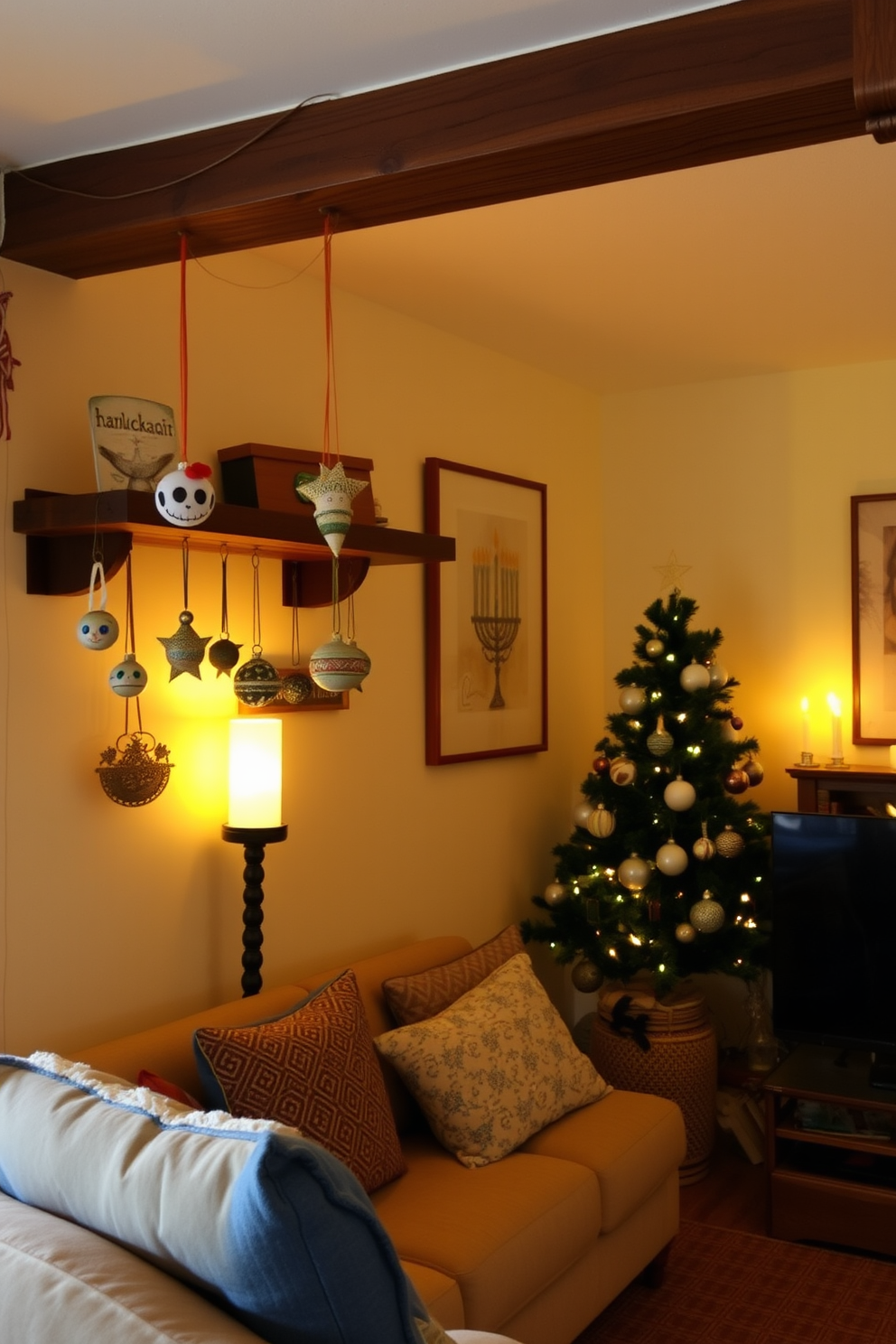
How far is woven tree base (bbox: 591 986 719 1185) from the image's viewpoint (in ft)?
13.1

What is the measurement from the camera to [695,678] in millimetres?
4023

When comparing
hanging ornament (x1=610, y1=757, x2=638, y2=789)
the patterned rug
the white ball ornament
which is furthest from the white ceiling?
the patterned rug

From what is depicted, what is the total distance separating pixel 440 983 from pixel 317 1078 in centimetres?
74

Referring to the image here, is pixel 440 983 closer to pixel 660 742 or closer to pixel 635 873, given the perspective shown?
pixel 635 873

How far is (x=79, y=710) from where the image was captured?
8.94 ft

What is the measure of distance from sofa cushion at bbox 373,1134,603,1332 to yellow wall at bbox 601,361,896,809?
2094mm

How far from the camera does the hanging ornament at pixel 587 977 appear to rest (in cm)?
415

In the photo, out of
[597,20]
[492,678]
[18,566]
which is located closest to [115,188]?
[18,566]

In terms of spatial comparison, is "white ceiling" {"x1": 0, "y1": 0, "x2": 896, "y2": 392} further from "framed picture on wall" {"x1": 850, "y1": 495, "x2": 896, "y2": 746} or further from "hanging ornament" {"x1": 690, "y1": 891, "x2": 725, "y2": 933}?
"hanging ornament" {"x1": 690, "y1": 891, "x2": 725, "y2": 933}

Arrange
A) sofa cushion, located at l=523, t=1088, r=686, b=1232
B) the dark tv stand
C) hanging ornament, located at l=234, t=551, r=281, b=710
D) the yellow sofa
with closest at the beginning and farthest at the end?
the yellow sofa
hanging ornament, located at l=234, t=551, r=281, b=710
sofa cushion, located at l=523, t=1088, r=686, b=1232
the dark tv stand

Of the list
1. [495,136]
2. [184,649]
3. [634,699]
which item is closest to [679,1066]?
[634,699]

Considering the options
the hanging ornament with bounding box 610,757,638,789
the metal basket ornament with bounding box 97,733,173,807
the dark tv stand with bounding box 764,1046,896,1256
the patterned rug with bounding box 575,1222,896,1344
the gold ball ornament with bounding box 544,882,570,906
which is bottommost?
the patterned rug with bounding box 575,1222,896,1344

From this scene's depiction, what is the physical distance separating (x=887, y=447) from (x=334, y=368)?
2091mm

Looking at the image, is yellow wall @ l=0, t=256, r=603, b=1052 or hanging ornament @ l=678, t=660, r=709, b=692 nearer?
yellow wall @ l=0, t=256, r=603, b=1052
